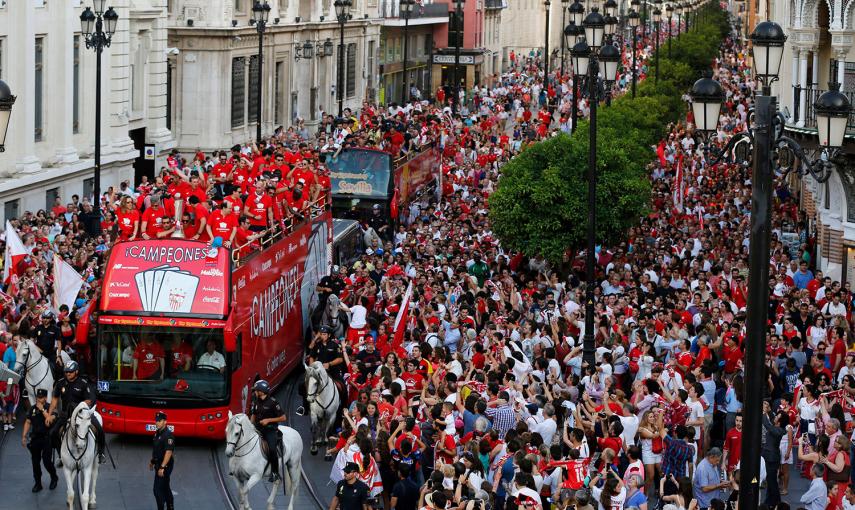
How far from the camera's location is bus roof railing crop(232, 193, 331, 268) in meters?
22.8

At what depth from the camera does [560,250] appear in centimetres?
3256

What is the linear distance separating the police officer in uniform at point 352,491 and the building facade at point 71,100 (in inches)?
891

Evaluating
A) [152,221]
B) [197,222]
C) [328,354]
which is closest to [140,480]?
[328,354]

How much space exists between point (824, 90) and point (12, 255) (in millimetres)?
17646

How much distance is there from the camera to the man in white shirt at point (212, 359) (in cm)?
2152

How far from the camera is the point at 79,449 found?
18703 millimetres

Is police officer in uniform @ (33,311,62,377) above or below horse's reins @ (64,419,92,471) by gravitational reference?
above

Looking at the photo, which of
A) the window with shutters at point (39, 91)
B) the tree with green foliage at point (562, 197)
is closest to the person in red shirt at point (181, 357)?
the tree with green foliage at point (562, 197)

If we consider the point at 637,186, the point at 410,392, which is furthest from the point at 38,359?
the point at 637,186

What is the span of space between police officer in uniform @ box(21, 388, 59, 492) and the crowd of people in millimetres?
2295

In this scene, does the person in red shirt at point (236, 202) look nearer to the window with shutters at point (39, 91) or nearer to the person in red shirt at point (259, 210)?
the person in red shirt at point (259, 210)

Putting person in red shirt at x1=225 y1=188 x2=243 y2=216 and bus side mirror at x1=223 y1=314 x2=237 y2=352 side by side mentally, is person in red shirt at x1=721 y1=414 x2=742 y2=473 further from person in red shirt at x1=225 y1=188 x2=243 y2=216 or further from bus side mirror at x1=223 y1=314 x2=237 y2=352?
person in red shirt at x1=225 y1=188 x2=243 y2=216

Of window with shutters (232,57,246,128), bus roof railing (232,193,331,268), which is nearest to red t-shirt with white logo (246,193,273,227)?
bus roof railing (232,193,331,268)

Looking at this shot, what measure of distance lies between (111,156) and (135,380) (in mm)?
24307
